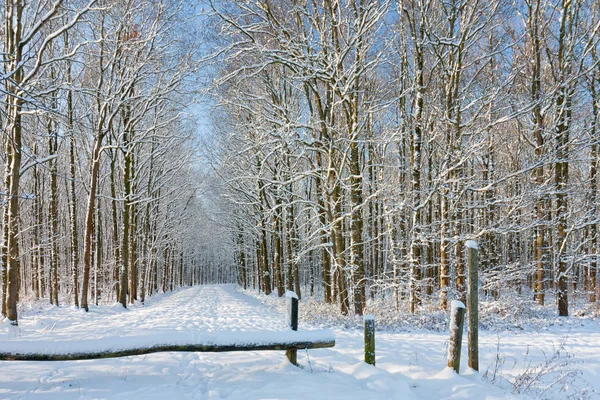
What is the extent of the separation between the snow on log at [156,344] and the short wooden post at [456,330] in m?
1.76

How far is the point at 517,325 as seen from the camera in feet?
32.8

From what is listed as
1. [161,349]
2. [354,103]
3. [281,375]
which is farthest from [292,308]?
[354,103]

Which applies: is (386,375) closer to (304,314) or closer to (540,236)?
(304,314)

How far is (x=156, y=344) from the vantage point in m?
4.37

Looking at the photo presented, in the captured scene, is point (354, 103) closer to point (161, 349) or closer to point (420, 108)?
point (420, 108)

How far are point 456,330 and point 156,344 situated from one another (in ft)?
13.7

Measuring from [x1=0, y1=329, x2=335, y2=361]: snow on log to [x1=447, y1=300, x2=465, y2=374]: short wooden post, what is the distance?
176 cm

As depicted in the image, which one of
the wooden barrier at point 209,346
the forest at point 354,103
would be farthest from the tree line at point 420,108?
the wooden barrier at point 209,346

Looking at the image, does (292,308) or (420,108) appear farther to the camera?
(420,108)

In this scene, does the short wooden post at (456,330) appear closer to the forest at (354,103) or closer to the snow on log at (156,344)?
the snow on log at (156,344)

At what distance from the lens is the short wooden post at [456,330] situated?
4789mm

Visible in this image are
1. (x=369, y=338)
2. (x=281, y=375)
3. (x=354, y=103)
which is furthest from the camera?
(x=354, y=103)

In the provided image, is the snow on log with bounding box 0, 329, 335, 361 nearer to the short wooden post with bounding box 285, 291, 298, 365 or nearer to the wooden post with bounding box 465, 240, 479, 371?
the short wooden post with bounding box 285, 291, 298, 365

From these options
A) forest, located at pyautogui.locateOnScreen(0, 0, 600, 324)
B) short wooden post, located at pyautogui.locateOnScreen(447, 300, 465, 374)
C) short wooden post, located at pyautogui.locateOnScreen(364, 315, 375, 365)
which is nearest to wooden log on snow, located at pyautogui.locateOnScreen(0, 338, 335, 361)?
short wooden post, located at pyautogui.locateOnScreen(364, 315, 375, 365)
